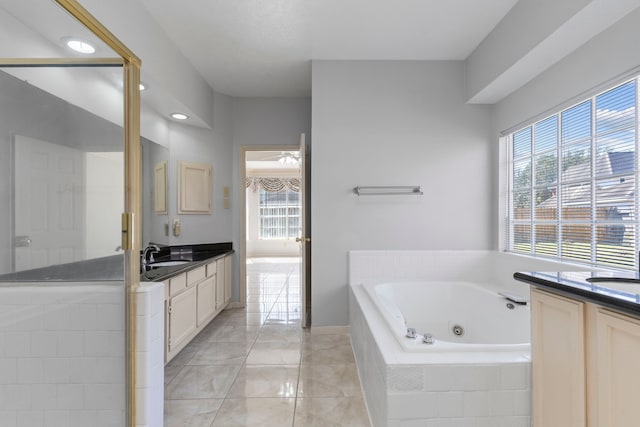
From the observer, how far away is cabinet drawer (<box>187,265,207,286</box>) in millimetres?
2565

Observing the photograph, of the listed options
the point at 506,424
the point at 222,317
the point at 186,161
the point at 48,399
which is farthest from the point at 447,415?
the point at 186,161

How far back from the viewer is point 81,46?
131 cm

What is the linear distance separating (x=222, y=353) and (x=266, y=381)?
624mm

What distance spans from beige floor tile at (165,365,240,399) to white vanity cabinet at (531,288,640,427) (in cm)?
177

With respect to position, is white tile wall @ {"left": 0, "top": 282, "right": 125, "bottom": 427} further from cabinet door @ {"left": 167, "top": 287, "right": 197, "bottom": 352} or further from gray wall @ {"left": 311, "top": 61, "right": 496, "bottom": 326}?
gray wall @ {"left": 311, "top": 61, "right": 496, "bottom": 326}

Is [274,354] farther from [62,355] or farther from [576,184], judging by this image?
[576,184]

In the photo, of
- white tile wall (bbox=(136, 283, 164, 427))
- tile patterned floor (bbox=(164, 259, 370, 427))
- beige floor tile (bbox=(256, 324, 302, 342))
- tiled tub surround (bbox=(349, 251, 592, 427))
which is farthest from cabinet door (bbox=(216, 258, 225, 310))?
tiled tub surround (bbox=(349, 251, 592, 427))

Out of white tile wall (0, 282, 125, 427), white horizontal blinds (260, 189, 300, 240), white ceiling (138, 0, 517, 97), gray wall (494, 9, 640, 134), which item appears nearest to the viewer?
white tile wall (0, 282, 125, 427)

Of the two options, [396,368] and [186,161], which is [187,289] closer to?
[186,161]

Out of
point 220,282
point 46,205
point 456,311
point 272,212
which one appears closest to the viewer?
point 46,205

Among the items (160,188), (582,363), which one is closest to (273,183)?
(160,188)

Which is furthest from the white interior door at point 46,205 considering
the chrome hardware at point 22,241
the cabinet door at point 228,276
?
the cabinet door at point 228,276

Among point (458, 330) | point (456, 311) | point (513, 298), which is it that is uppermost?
point (513, 298)

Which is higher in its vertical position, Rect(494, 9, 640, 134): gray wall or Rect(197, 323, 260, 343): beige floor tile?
Rect(494, 9, 640, 134): gray wall
